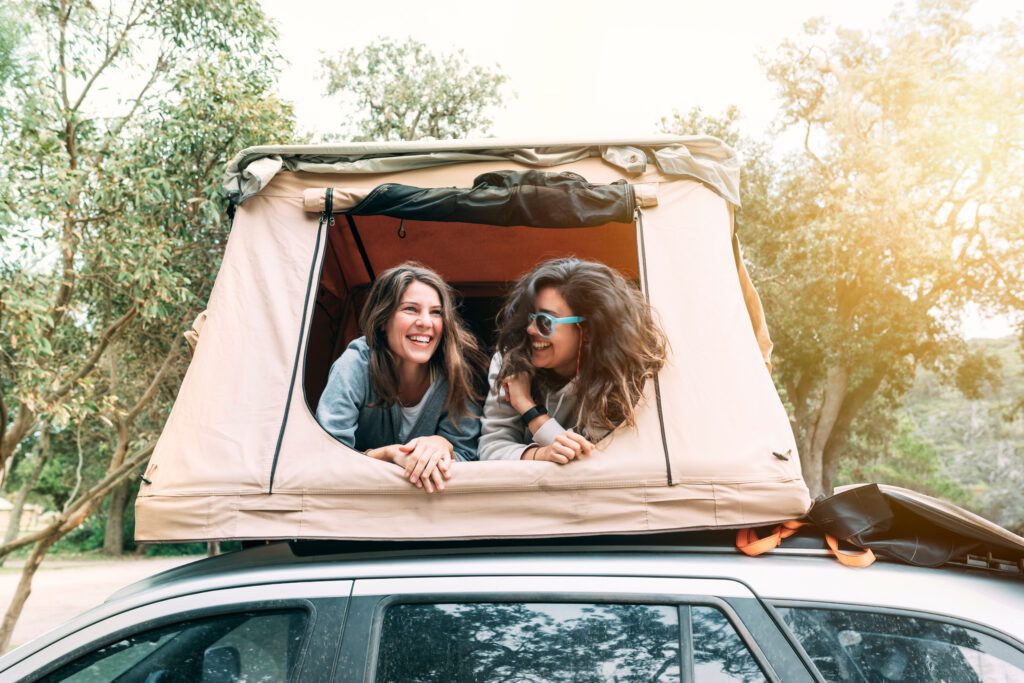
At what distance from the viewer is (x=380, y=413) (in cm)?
284

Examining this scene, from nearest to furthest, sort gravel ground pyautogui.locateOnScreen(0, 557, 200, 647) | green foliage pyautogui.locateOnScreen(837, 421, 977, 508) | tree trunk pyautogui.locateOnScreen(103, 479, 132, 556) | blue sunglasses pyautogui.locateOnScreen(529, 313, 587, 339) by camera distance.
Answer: blue sunglasses pyautogui.locateOnScreen(529, 313, 587, 339) → gravel ground pyautogui.locateOnScreen(0, 557, 200, 647) → green foliage pyautogui.locateOnScreen(837, 421, 977, 508) → tree trunk pyautogui.locateOnScreen(103, 479, 132, 556)

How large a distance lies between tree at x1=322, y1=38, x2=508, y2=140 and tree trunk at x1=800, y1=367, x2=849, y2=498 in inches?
330

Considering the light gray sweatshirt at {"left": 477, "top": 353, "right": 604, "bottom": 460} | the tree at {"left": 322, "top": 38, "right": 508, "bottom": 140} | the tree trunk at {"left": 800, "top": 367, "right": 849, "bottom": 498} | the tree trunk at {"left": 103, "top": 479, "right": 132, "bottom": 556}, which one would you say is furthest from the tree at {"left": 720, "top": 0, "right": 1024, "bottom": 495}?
the tree trunk at {"left": 103, "top": 479, "right": 132, "bottom": 556}

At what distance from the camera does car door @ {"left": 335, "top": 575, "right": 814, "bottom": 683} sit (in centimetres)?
155

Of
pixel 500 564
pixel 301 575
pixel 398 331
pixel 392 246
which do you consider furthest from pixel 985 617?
pixel 392 246

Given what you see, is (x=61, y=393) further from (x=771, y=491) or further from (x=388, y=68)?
(x=388, y=68)

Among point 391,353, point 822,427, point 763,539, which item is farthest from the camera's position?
point 822,427

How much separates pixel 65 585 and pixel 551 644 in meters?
18.8

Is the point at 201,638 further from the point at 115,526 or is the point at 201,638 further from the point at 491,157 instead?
the point at 115,526

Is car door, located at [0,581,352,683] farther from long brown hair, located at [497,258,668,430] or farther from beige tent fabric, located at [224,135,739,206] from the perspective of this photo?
beige tent fabric, located at [224,135,739,206]

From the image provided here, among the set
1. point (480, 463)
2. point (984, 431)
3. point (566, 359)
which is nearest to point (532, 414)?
point (566, 359)

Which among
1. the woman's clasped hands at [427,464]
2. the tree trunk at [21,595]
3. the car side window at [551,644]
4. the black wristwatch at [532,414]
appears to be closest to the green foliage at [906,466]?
the tree trunk at [21,595]

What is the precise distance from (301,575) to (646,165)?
1.78 meters

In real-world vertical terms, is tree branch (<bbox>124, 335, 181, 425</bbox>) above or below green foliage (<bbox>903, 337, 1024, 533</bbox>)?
above
